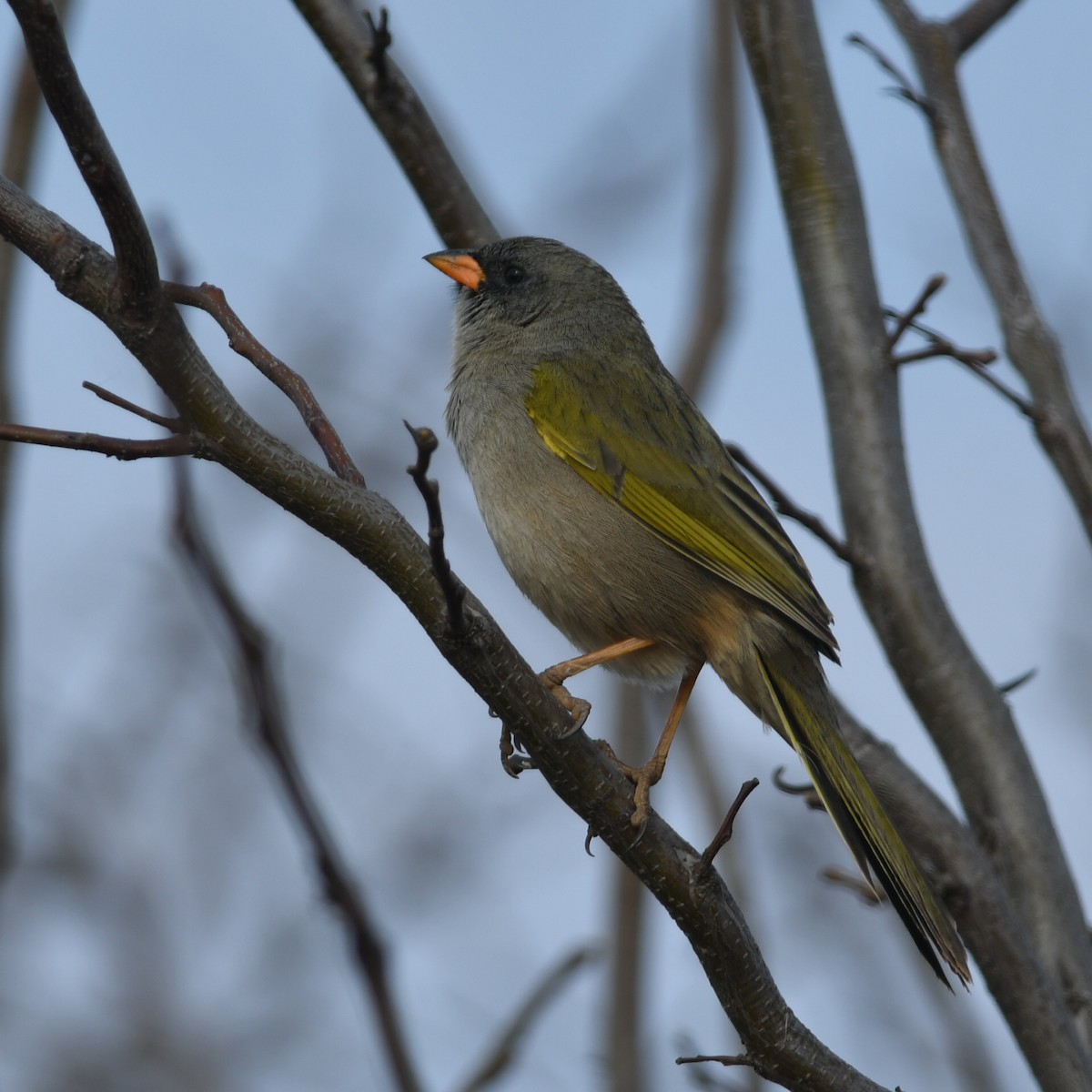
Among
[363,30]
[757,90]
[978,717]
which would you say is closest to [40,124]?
[363,30]

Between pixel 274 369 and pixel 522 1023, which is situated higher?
pixel 274 369

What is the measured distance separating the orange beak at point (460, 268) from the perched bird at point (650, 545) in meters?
0.66

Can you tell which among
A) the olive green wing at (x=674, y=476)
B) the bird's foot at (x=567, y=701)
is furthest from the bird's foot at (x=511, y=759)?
the olive green wing at (x=674, y=476)

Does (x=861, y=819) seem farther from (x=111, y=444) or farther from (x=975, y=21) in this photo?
(x=975, y=21)

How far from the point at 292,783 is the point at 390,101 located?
3.50 m

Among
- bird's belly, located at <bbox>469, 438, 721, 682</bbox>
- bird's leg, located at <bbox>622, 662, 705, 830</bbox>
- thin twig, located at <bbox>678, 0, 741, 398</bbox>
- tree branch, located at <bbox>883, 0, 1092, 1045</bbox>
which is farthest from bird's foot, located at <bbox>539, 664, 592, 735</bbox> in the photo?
thin twig, located at <bbox>678, 0, 741, 398</bbox>

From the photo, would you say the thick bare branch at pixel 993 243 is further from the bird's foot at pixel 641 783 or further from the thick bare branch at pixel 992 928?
the bird's foot at pixel 641 783

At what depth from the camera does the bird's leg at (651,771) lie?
122 inches

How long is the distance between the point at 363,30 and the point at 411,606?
341 cm

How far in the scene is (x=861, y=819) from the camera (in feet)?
12.8

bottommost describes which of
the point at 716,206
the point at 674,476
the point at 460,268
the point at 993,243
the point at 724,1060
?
the point at 724,1060

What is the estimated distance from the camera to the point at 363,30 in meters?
5.37

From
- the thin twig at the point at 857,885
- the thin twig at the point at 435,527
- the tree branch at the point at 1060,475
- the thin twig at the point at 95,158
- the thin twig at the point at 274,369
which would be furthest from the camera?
the tree branch at the point at 1060,475

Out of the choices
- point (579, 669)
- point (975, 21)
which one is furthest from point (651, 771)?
point (975, 21)
